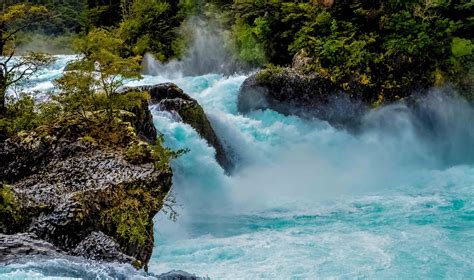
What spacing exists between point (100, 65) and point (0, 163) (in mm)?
1968

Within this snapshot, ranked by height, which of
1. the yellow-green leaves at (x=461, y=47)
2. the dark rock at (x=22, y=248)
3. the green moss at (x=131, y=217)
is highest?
the yellow-green leaves at (x=461, y=47)

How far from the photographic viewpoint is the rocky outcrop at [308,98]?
15305 mm

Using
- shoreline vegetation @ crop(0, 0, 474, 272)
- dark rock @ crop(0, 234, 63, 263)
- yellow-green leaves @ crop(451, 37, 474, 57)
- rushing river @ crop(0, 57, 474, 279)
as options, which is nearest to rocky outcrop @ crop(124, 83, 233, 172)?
shoreline vegetation @ crop(0, 0, 474, 272)

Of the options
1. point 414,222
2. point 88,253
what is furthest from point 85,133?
point 414,222

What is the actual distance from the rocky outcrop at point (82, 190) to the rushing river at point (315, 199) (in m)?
0.57

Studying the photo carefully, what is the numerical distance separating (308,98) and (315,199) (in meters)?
4.23

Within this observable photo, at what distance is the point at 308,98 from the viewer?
50.4 feet

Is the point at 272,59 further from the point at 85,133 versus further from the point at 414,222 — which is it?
the point at 85,133

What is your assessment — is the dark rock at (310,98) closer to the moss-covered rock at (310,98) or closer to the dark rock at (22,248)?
the moss-covered rock at (310,98)

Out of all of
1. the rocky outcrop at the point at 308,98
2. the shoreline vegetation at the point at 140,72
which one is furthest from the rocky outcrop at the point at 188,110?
the rocky outcrop at the point at 308,98

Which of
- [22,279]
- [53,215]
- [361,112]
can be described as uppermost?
[361,112]

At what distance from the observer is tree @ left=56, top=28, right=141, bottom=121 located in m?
7.79

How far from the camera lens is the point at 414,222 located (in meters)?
10.2

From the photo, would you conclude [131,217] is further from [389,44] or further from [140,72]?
[140,72]
